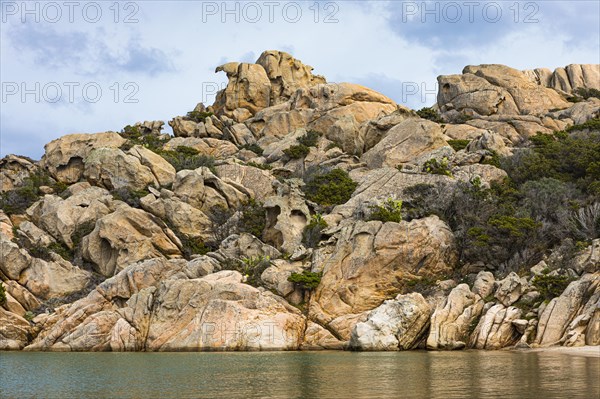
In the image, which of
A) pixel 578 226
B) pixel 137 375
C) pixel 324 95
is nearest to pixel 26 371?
pixel 137 375

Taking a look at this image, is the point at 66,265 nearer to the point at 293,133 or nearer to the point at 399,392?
the point at 293,133

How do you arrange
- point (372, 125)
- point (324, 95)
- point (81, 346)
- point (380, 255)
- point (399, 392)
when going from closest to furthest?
point (399, 392)
point (81, 346)
point (380, 255)
point (372, 125)
point (324, 95)

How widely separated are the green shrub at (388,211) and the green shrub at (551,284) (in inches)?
557

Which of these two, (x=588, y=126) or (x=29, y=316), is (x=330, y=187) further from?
(x=588, y=126)

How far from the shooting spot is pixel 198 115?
99.5 meters

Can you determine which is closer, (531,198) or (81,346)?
(81,346)

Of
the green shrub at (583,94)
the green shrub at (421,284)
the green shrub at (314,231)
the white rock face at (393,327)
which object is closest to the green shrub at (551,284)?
the white rock face at (393,327)

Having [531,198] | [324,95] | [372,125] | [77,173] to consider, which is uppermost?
[324,95]

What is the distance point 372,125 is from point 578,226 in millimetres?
39199

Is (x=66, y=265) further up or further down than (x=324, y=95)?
further down

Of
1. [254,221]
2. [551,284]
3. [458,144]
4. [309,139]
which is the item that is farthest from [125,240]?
[458,144]

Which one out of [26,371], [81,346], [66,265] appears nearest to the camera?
[26,371]

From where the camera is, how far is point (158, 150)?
84.1 meters

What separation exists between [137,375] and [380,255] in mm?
25060
